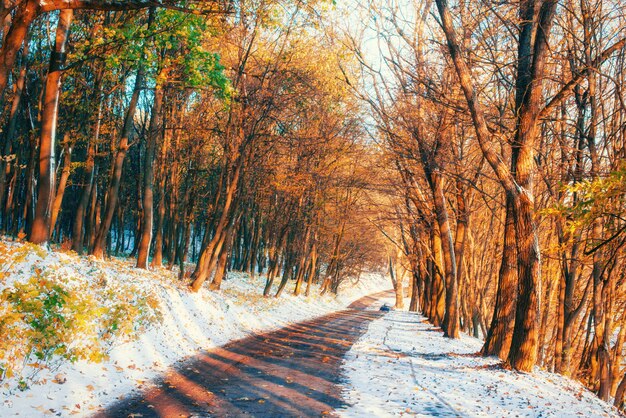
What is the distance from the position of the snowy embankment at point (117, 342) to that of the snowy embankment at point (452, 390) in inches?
154

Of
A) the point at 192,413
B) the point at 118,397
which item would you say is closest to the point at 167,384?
the point at 118,397

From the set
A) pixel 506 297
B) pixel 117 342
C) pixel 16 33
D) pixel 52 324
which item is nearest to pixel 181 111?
pixel 117 342

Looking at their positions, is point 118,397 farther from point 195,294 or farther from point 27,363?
point 195,294

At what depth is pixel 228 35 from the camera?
2159cm

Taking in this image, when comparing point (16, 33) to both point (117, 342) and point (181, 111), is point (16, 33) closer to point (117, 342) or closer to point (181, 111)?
point (117, 342)

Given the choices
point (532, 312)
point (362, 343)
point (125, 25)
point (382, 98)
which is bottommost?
point (362, 343)

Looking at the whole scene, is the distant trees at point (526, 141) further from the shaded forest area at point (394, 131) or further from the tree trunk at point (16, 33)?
the tree trunk at point (16, 33)

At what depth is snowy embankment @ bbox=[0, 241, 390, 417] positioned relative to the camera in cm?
722

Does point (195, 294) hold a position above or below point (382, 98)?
below

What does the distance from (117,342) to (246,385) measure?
291 centimetres

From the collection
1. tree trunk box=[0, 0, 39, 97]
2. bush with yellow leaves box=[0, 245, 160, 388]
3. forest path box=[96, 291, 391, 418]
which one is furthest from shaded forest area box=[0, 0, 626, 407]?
forest path box=[96, 291, 391, 418]

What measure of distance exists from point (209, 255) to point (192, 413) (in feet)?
47.0

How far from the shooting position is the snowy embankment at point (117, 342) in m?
7.22

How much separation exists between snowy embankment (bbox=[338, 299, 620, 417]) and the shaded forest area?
1.04 meters
